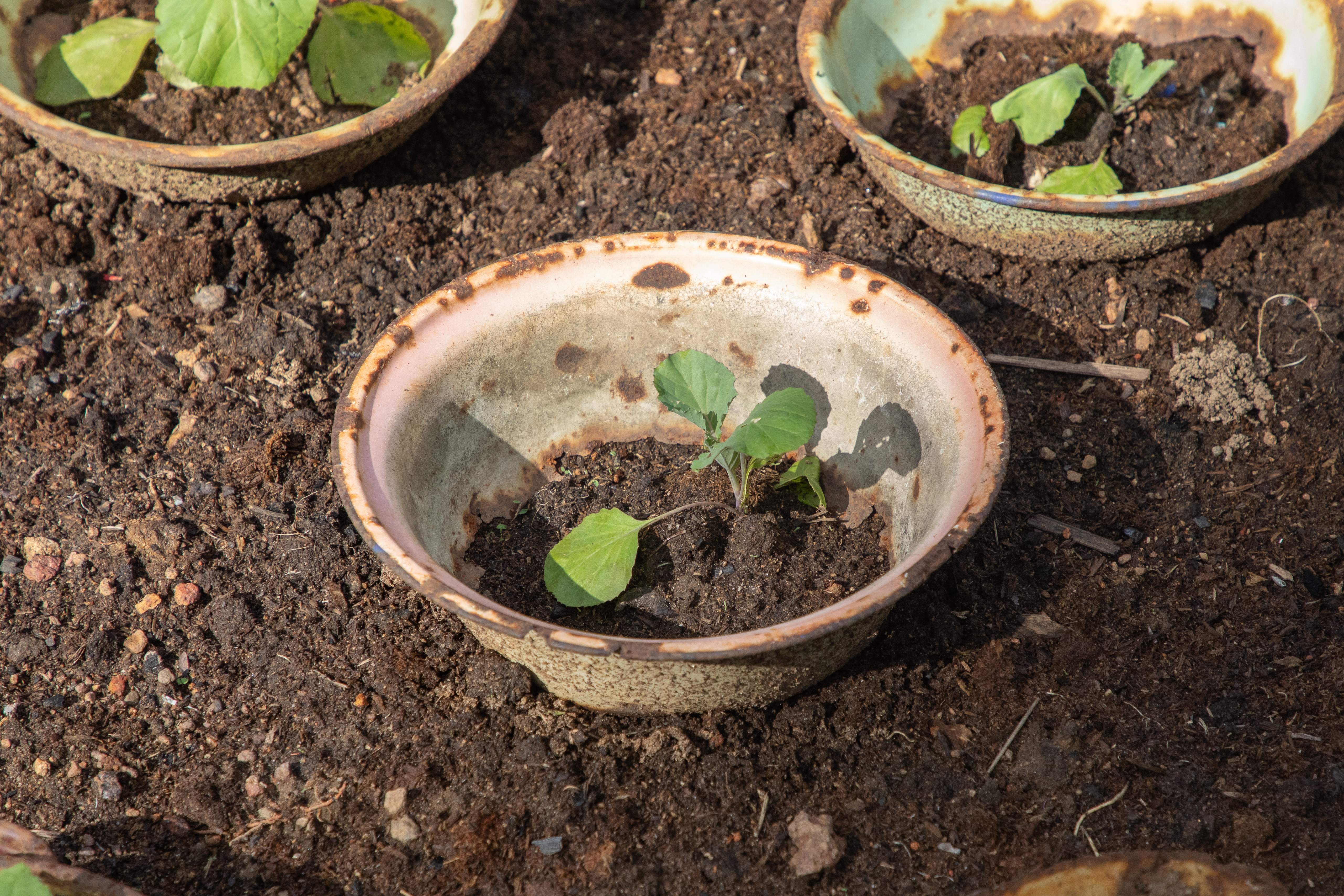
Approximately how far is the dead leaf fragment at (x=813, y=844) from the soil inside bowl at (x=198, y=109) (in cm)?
219

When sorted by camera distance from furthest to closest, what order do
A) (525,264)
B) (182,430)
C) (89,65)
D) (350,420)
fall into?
1. (89,65)
2. (182,430)
3. (525,264)
4. (350,420)

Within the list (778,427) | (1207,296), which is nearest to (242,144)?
(778,427)

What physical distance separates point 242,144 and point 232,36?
26 centimetres

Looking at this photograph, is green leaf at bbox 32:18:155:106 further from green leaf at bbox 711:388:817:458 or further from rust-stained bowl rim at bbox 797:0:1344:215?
green leaf at bbox 711:388:817:458

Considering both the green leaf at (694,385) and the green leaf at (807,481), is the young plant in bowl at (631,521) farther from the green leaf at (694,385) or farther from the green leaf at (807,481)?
the green leaf at (807,481)

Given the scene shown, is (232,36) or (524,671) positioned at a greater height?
(232,36)

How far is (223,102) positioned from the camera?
2.96 metres

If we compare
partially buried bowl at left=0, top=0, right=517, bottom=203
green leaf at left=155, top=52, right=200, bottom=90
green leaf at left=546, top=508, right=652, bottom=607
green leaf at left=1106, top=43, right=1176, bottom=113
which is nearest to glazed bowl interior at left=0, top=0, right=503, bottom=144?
partially buried bowl at left=0, top=0, right=517, bottom=203

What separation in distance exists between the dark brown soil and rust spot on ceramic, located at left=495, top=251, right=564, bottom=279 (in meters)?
0.67

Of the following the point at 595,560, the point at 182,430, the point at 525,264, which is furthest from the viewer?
the point at 182,430

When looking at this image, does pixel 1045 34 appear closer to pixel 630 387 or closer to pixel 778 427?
pixel 630 387

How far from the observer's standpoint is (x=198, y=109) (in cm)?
294

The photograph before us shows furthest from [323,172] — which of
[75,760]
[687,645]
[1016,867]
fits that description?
[1016,867]

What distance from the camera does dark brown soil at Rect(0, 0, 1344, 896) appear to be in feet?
6.19
